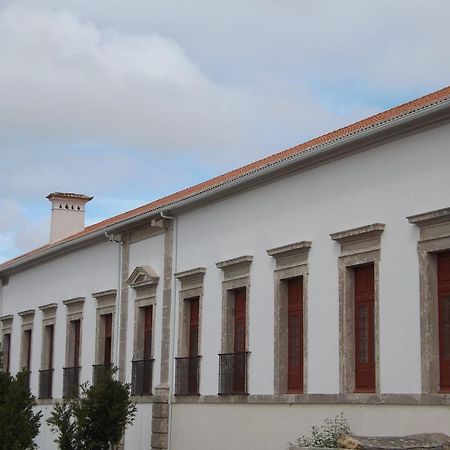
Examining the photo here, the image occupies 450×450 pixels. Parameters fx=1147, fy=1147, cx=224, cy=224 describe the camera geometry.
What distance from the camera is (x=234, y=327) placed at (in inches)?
880

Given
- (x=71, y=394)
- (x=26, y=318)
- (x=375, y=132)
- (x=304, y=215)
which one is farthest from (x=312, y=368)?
(x=26, y=318)

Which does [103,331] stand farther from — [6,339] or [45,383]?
[6,339]

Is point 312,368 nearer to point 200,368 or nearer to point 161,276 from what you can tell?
point 200,368

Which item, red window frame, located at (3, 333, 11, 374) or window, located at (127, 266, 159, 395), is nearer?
window, located at (127, 266, 159, 395)

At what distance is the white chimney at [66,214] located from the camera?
125 feet

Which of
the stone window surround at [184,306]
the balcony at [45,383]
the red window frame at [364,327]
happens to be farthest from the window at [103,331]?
the red window frame at [364,327]

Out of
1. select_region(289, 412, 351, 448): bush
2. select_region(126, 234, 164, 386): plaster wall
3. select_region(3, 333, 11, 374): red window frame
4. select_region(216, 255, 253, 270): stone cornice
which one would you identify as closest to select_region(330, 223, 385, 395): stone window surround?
select_region(289, 412, 351, 448): bush

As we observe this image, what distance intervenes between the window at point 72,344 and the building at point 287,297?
6 centimetres

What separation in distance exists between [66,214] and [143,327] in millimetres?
13127

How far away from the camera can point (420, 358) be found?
1666 centimetres

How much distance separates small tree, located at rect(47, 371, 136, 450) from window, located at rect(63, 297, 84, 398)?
634cm

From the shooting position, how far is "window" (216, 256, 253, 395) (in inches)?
851

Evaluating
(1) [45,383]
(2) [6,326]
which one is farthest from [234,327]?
(2) [6,326]

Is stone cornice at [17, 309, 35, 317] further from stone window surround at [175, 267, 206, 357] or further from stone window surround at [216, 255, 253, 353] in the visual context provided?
stone window surround at [216, 255, 253, 353]
